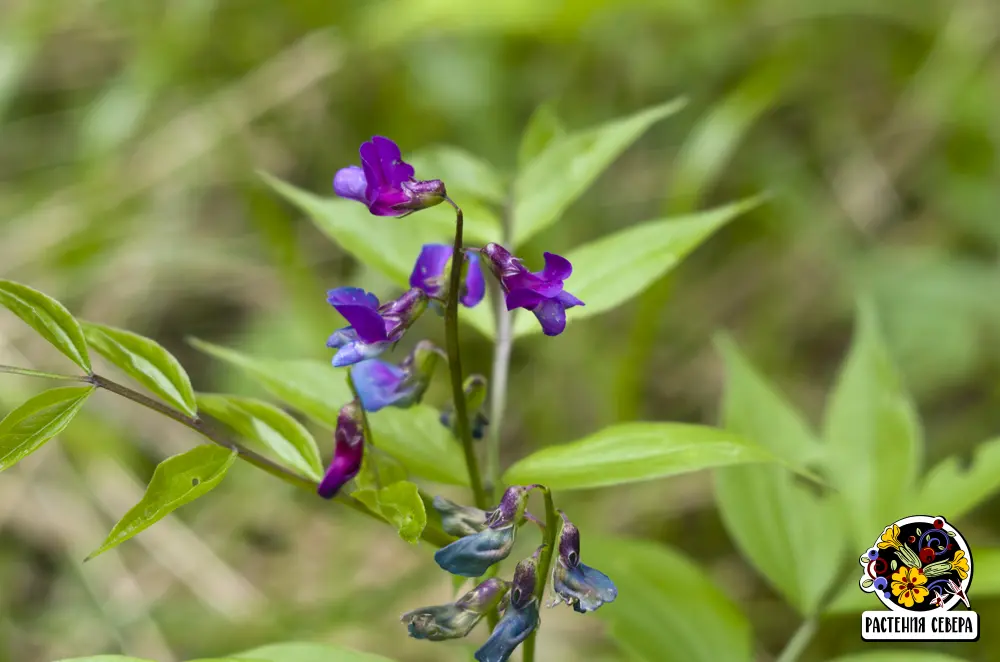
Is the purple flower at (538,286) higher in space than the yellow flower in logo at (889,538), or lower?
higher

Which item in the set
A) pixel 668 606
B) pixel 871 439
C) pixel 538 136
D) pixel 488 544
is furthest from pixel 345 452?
pixel 871 439

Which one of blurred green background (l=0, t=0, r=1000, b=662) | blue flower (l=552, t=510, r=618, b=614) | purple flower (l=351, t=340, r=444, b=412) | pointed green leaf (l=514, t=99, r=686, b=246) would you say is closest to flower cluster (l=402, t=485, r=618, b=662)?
blue flower (l=552, t=510, r=618, b=614)

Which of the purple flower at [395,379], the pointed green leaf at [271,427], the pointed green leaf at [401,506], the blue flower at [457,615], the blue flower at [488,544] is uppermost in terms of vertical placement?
the purple flower at [395,379]

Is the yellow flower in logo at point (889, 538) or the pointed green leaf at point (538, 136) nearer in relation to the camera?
the yellow flower in logo at point (889, 538)

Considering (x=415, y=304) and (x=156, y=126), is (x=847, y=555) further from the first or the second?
(x=156, y=126)

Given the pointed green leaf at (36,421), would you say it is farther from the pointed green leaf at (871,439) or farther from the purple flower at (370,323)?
the pointed green leaf at (871,439)

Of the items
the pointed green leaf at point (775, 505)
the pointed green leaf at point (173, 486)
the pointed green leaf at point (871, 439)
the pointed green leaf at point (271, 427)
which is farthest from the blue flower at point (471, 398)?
the pointed green leaf at point (871, 439)
